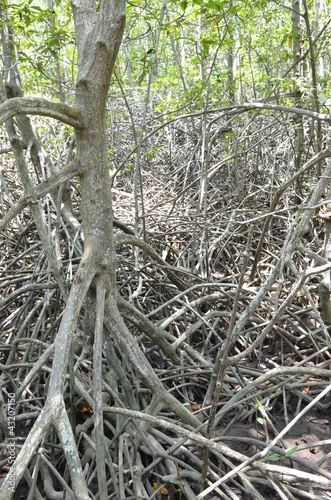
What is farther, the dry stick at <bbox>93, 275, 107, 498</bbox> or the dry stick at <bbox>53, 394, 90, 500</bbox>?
the dry stick at <bbox>93, 275, 107, 498</bbox>

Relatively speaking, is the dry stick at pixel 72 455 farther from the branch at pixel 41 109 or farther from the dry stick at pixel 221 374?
the branch at pixel 41 109

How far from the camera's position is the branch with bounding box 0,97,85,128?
47.5 inches

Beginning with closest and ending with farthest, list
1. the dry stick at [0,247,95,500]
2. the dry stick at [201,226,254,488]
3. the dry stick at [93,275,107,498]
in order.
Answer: the dry stick at [0,247,95,500] → the dry stick at [201,226,254,488] → the dry stick at [93,275,107,498]

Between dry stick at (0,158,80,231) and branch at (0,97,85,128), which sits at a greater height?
branch at (0,97,85,128)

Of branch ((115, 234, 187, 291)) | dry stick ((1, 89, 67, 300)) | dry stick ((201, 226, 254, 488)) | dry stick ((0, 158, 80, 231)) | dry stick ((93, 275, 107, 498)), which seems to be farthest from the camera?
branch ((115, 234, 187, 291))

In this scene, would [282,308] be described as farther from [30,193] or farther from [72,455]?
[30,193]

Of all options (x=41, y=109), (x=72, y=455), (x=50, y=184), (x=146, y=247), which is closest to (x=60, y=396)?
(x=72, y=455)

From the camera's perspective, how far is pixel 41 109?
1335mm

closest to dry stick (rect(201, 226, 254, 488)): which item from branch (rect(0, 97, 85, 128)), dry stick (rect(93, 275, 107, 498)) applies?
dry stick (rect(93, 275, 107, 498))

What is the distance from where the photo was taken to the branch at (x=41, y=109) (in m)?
1.21

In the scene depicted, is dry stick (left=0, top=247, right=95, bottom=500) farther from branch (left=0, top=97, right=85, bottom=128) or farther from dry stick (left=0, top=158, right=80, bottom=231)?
branch (left=0, top=97, right=85, bottom=128)

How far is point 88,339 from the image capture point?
196cm

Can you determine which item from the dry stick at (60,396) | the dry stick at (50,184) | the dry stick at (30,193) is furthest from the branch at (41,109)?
the dry stick at (60,396)

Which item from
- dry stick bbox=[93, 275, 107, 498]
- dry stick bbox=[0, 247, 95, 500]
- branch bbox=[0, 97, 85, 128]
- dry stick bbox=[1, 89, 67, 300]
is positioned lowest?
dry stick bbox=[93, 275, 107, 498]
